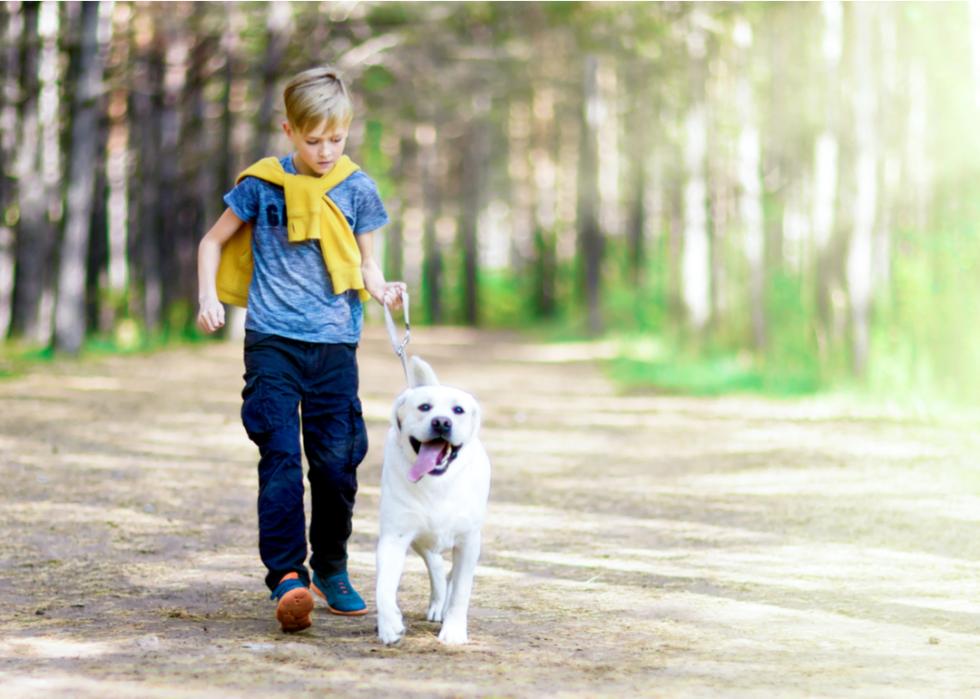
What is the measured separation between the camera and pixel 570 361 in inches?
1006

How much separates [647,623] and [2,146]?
2143 centimetres

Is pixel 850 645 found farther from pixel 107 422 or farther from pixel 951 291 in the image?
pixel 951 291

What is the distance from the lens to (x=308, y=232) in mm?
5719

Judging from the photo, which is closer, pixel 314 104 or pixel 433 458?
pixel 433 458

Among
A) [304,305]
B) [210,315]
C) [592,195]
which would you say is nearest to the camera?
[210,315]

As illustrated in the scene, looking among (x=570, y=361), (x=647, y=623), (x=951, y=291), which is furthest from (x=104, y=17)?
(x=647, y=623)

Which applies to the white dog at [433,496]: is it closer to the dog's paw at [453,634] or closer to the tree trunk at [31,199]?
the dog's paw at [453,634]

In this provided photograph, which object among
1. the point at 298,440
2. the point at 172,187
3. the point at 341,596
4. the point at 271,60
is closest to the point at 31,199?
the point at 271,60

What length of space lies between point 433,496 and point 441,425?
284 mm

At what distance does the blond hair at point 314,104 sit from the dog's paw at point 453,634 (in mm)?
1968

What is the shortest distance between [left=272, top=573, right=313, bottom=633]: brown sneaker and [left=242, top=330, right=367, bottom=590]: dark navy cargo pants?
0.09 m

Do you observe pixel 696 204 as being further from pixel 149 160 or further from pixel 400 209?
pixel 400 209

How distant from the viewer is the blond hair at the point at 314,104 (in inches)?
219

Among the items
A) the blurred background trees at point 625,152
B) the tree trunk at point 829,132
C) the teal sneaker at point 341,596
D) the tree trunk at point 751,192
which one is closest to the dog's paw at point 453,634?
the teal sneaker at point 341,596
